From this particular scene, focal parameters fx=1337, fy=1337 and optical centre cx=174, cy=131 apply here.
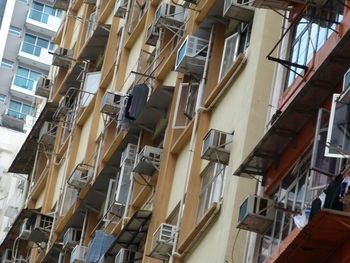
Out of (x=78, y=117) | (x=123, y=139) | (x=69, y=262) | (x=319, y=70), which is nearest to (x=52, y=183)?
(x=78, y=117)

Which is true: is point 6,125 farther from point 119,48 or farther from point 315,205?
point 315,205

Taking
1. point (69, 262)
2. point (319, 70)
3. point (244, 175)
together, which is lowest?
point (69, 262)

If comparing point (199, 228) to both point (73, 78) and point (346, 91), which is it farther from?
point (73, 78)

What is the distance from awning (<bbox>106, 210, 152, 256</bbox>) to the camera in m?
27.9

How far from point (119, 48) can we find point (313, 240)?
748 inches

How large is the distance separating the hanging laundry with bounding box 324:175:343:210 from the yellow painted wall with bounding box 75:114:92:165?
19995 millimetres

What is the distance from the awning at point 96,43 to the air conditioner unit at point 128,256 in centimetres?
1213

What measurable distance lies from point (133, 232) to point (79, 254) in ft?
14.6

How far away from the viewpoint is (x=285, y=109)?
20.6m

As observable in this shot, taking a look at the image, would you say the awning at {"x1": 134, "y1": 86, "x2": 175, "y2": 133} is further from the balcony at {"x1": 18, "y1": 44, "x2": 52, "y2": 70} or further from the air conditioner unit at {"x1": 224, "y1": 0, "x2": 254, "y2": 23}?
the balcony at {"x1": 18, "y1": 44, "x2": 52, "y2": 70}

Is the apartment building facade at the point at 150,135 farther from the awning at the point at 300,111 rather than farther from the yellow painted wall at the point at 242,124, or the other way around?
the awning at the point at 300,111

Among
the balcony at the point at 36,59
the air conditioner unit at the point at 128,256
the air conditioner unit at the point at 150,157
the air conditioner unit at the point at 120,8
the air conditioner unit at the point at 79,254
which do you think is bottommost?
the air conditioner unit at the point at 79,254

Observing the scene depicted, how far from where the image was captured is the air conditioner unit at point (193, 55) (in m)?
27.3

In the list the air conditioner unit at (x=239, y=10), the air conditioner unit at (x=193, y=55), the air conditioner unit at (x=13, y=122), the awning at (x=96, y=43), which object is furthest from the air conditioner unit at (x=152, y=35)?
the air conditioner unit at (x=13, y=122)
